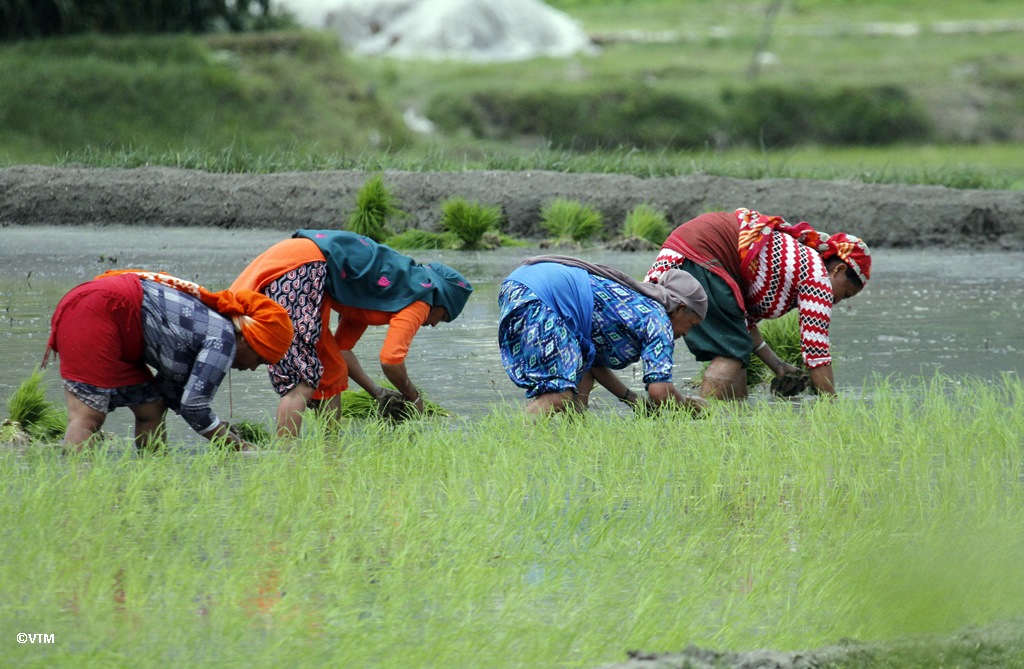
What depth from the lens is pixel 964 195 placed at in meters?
12.4

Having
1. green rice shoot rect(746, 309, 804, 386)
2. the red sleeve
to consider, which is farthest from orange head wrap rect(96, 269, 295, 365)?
green rice shoot rect(746, 309, 804, 386)

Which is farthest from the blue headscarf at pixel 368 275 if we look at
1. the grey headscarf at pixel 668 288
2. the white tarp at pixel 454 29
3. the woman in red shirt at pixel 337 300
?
the white tarp at pixel 454 29

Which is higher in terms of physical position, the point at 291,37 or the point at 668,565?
the point at 668,565

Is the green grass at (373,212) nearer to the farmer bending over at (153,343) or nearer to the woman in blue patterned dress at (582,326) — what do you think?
the woman in blue patterned dress at (582,326)

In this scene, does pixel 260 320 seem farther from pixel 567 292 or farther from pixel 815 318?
pixel 815 318

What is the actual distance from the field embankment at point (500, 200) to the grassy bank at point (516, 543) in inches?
270

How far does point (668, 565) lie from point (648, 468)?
0.99m

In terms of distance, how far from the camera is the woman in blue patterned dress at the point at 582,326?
5211 millimetres

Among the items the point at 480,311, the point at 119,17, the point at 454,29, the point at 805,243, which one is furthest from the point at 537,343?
the point at 454,29

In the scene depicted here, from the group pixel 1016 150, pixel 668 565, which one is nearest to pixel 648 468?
pixel 668 565

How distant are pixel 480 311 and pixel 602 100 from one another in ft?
80.1

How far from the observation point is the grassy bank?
3043 millimetres

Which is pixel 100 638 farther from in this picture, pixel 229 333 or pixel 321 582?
pixel 229 333

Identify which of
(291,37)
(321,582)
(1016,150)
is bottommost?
(1016,150)
